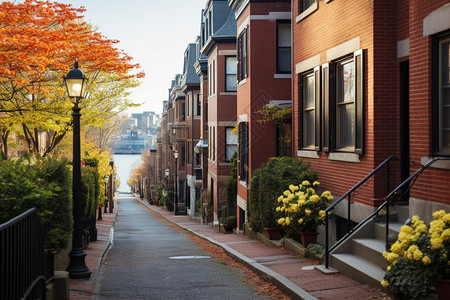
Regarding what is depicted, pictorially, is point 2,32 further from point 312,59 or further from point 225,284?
point 225,284

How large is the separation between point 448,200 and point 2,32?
13.7 m

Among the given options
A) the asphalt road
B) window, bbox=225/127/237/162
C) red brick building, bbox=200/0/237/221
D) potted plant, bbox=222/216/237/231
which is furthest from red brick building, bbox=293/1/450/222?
window, bbox=225/127/237/162

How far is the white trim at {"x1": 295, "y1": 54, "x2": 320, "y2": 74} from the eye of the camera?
52.1ft

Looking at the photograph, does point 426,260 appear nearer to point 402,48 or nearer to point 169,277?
point 402,48

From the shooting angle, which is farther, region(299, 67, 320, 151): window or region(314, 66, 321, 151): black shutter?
region(299, 67, 320, 151): window

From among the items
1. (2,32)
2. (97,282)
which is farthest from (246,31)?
(97,282)

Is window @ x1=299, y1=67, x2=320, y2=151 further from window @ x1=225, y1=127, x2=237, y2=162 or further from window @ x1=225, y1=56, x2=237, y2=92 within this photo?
window @ x1=225, y1=127, x2=237, y2=162

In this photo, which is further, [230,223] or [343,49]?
[230,223]

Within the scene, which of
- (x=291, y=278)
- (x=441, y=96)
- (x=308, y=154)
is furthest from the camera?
(x=308, y=154)

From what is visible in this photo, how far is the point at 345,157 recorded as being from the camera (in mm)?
13727

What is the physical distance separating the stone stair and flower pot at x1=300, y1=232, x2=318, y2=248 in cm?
271

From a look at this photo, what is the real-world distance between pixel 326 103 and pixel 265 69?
28.2 ft

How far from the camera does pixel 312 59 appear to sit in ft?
53.3

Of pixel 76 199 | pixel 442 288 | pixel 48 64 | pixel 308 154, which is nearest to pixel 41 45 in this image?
pixel 48 64
